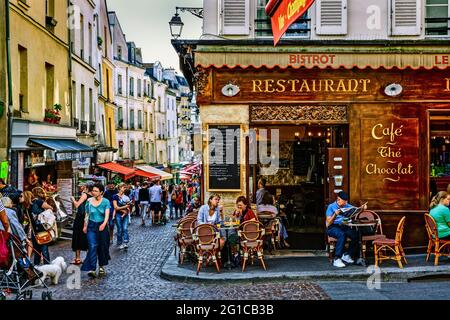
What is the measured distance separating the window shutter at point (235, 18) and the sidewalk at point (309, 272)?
4.88 m

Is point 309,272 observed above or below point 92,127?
below

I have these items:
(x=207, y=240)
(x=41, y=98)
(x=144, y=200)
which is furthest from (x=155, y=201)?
(x=207, y=240)

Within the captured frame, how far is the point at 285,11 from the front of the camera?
29.7ft

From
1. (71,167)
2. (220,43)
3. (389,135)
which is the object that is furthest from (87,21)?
(389,135)

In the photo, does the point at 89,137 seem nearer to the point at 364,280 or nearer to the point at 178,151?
the point at 364,280

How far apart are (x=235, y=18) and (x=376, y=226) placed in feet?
17.1

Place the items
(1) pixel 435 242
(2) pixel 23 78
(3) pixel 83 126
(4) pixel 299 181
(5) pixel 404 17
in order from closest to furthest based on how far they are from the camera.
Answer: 1. (1) pixel 435 242
2. (5) pixel 404 17
3. (4) pixel 299 181
4. (2) pixel 23 78
5. (3) pixel 83 126

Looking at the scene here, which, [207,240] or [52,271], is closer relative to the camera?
[52,271]

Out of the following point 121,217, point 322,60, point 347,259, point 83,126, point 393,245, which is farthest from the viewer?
point 83,126

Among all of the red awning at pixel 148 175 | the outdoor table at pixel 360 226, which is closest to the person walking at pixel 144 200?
the red awning at pixel 148 175

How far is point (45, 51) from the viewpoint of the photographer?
22312 mm

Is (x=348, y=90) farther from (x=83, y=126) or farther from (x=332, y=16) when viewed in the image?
(x=83, y=126)

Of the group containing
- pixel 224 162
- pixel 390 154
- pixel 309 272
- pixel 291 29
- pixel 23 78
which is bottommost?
pixel 309 272

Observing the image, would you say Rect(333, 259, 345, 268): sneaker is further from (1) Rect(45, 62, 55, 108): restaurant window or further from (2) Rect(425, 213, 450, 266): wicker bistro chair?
(1) Rect(45, 62, 55, 108): restaurant window
